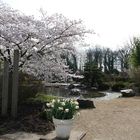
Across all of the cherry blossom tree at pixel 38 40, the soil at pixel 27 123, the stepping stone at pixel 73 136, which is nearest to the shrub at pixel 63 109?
the stepping stone at pixel 73 136

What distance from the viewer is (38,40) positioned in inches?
457

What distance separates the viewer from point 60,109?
24.7 feet

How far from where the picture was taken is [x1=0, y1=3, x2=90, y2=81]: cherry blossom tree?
11.1m

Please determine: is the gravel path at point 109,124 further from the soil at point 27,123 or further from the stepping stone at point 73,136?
the soil at point 27,123

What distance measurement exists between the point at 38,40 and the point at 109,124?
3638 mm

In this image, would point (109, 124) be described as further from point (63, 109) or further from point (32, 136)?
point (32, 136)

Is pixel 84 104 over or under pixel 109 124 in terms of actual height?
over

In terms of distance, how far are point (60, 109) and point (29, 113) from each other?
2815 millimetres

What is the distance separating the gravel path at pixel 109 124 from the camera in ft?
27.6

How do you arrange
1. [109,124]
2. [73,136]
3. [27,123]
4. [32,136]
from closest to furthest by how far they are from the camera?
1. [32,136]
2. [73,136]
3. [27,123]
4. [109,124]

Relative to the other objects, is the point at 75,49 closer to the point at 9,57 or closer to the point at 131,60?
the point at 9,57

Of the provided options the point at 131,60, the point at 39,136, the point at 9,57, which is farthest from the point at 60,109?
the point at 131,60

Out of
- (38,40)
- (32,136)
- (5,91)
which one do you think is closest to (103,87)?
Answer: (38,40)

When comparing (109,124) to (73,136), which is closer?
(73,136)
